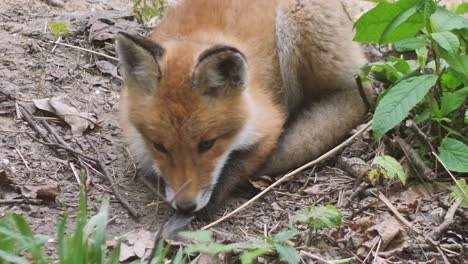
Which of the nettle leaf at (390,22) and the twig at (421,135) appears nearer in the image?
the nettle leaf at (390,22)

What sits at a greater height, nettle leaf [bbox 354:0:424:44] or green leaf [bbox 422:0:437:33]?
green leaf [bbox 422:0:437:33]

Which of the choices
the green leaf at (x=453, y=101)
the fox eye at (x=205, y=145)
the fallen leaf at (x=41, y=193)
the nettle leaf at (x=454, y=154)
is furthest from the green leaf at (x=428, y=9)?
the fallen leaf at (x=41, y=193)

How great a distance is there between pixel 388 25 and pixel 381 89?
1.12 meters

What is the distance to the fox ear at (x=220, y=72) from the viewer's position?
3.77 metres

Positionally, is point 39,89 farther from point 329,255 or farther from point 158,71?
point 329,255

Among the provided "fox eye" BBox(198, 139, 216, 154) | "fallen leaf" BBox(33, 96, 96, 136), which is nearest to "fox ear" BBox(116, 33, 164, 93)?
"fox eye" BBox(198, 139, 216, 154)

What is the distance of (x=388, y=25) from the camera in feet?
13.1

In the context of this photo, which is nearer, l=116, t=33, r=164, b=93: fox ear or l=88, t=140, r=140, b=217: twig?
l=116, t=33, r=164, b=93: fox ear

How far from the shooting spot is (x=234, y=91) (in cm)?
412

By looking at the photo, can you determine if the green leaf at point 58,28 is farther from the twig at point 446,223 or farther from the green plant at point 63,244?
the twig at point 446,223

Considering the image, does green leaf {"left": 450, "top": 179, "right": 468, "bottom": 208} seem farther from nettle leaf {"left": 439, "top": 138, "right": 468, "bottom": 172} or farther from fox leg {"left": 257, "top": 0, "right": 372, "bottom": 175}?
fox leg {"left": 257, "top": 0, "right": 372, "bottom": 175}

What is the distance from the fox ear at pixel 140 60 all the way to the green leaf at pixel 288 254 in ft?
4.17

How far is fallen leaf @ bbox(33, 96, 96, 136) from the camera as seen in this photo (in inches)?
191

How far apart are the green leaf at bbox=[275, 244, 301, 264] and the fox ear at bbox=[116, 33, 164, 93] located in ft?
4.17
